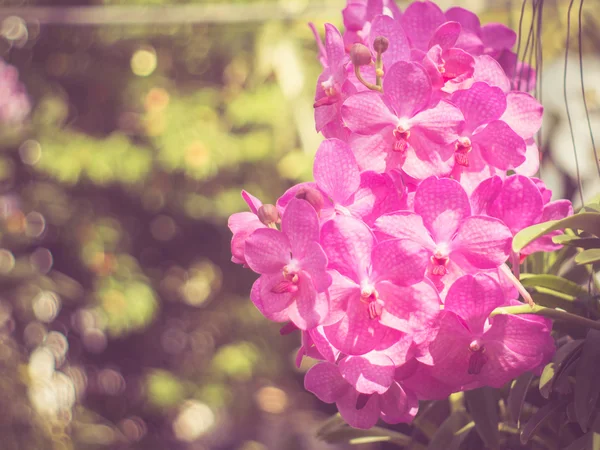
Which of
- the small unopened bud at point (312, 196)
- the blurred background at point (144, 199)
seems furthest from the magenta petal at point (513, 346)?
the blurred background at point (144, 199)

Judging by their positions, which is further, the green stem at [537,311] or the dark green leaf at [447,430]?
the dark green leaf at [447,430]

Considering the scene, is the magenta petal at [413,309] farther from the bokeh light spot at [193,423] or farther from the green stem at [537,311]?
the bokeh light spot at [193,423]

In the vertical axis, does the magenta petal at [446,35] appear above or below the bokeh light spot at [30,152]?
below

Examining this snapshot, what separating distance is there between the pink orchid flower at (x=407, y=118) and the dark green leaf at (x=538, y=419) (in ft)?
0.45

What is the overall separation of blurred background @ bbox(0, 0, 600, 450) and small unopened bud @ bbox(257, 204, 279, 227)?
1.12m

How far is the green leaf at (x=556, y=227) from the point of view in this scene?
0.28 m

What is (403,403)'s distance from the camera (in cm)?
31

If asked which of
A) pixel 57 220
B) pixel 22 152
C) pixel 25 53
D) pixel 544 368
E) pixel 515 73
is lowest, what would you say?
pixel 544 368

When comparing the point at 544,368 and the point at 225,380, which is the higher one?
the point at 544,368

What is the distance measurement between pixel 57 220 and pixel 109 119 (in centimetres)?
30

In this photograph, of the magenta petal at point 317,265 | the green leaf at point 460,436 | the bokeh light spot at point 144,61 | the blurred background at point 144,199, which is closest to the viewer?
the magenta petal at point 317,265

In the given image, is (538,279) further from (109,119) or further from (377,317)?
(109,119)

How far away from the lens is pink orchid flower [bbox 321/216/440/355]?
0.28 m

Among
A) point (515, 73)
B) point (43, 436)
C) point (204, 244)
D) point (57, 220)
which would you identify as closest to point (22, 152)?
point (57, 220)
